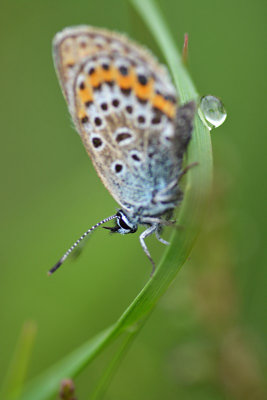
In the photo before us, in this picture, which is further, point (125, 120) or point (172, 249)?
point (125, 120)

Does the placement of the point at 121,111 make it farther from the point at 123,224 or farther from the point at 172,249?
the point at 172,249

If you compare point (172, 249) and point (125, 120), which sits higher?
point (125, 120)

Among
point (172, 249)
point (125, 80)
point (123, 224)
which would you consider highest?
point (125, 80)

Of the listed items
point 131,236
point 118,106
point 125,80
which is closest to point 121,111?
point 118,106

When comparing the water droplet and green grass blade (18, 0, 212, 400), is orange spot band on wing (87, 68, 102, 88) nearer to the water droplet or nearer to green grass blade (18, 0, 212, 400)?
green grass blade (18, 0, 212, 400)

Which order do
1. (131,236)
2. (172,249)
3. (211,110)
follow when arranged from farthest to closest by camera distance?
1. (131,236)
2. (211,110)
3. (172,249)

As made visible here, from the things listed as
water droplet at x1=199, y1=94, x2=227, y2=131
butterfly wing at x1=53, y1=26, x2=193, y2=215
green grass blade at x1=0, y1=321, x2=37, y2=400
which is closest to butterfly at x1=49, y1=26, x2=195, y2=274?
butterfly wing at x1=53, y1=26, x2=193, y2=215

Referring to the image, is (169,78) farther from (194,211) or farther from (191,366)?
(191,366)
